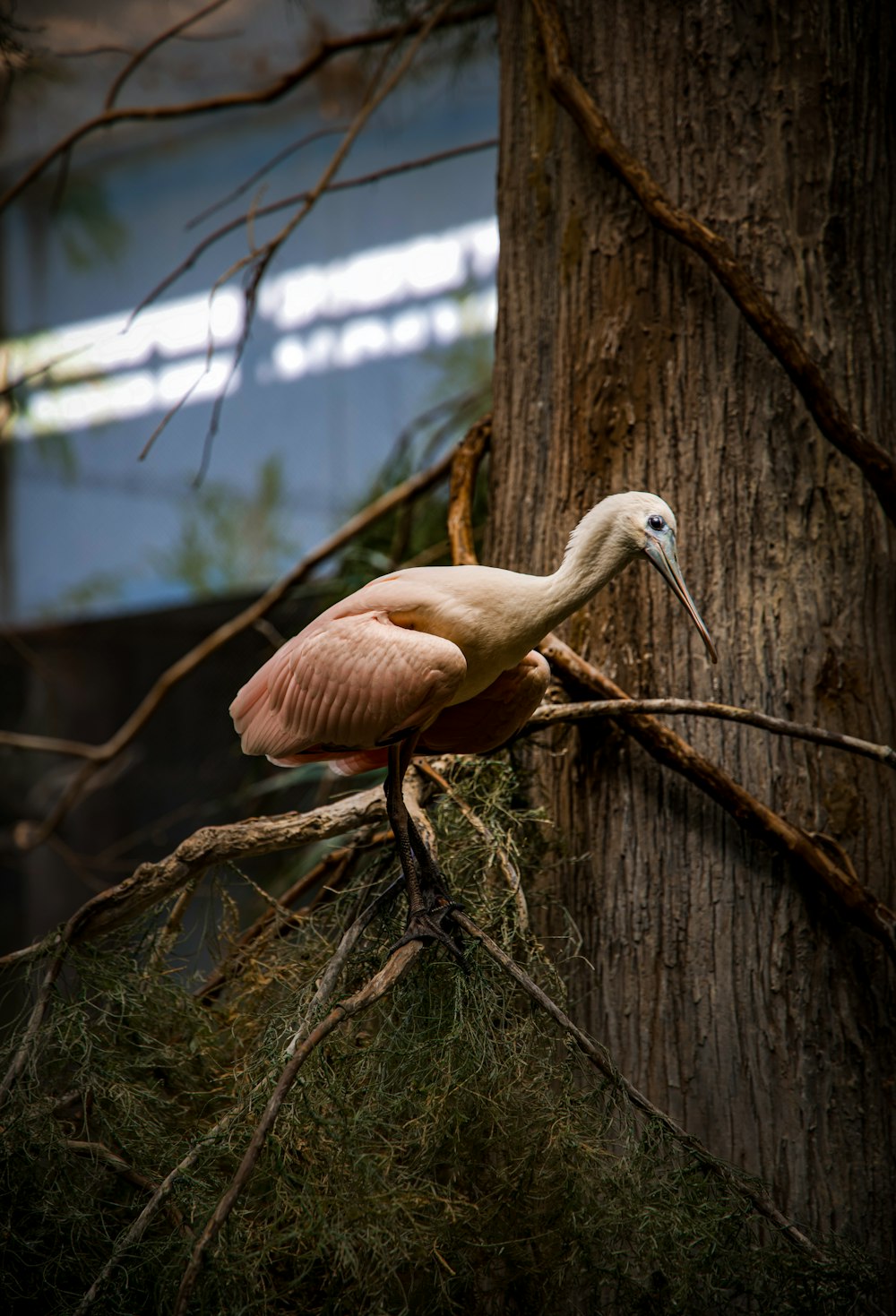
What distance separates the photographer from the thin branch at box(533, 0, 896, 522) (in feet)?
4.33

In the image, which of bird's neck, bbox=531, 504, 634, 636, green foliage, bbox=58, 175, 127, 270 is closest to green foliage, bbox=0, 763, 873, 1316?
bird's neck, bbox=531, 504, 634, 636

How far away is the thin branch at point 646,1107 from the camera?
1080 millimetres

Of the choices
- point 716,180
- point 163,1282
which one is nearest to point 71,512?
point 716,180

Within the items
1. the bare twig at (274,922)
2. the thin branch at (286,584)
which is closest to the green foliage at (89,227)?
the thin branch at (286,584)

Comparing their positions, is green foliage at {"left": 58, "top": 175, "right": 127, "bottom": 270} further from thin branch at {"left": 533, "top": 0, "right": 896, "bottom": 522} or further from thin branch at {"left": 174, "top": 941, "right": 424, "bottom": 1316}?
thin branch at {"left": 174, "top": 941, "right": 424, "bottom": 1316}

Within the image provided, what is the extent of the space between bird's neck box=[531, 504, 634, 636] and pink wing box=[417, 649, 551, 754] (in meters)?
0.14

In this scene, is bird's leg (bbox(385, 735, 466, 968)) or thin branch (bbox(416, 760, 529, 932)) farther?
thin branch (bbox(416, 760, 529, 932))

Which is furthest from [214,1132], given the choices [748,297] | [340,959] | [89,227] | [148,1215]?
[89,227]

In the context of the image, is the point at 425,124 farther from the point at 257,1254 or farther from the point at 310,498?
the point at 257,1254

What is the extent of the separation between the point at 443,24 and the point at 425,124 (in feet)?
4.96

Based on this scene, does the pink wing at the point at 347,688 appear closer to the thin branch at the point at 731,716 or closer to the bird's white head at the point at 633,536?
the bird's white head at the point at 633,536

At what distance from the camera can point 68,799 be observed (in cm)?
229

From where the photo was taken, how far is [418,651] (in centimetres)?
102

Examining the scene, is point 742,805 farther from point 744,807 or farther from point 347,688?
point 347,688
